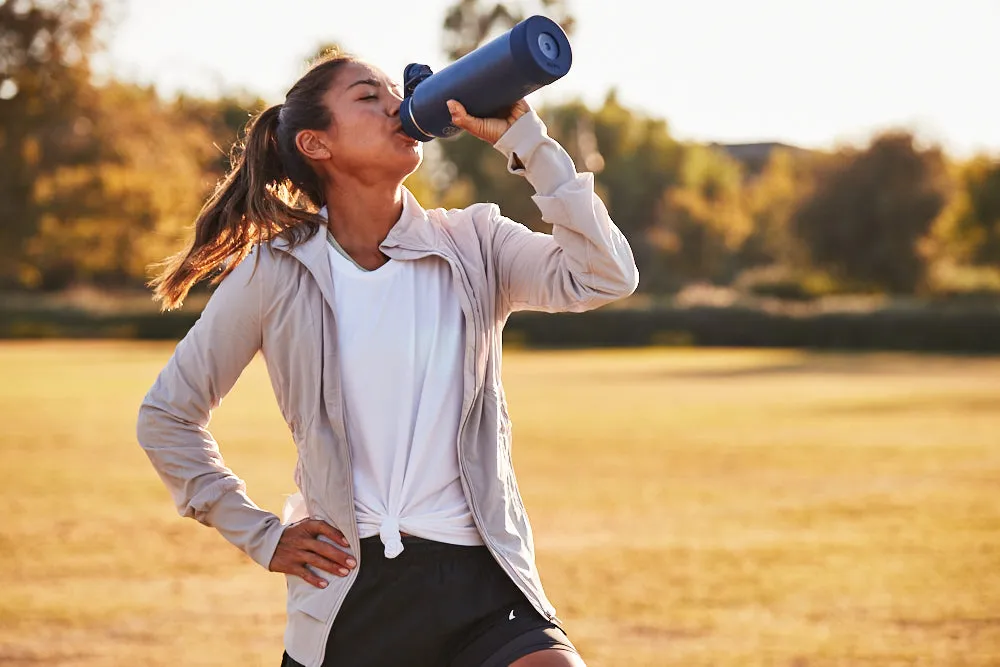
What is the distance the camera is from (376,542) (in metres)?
3.21

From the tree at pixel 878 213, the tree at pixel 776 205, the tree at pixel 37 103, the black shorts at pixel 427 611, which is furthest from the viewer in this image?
the tree at pixel 776 205

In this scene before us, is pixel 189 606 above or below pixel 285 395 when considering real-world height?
below

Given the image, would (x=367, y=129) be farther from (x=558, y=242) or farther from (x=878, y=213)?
(x=878, y=213)

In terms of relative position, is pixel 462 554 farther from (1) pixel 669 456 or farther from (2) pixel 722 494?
(1) pixel 669 456

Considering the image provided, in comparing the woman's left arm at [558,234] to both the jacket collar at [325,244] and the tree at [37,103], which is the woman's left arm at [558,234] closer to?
the jacket collar at [325,244]

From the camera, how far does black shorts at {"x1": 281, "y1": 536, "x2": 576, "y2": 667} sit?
317 centimetres

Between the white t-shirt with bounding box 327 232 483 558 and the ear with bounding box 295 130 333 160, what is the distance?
0.40 metres

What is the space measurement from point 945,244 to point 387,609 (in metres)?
70.7

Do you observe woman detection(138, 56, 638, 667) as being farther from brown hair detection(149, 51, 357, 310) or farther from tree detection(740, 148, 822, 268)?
tree detection(740, 148, 822, 268)

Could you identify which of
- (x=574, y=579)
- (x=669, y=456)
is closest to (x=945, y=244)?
(x=669, y=456)

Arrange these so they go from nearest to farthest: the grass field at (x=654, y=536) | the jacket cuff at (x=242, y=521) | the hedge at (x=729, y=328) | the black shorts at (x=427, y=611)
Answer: the black shorts at (x=427, y=611) → the jacket cuff at (x=242, y=521) → the grass field at (x=654, y=536) → the hedge at (x=729, y=328)

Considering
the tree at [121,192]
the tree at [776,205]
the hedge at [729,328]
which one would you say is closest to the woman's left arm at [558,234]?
the tree at [121,192]

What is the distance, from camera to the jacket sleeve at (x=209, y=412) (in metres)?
3.31

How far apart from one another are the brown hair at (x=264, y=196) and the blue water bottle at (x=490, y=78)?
275mm
